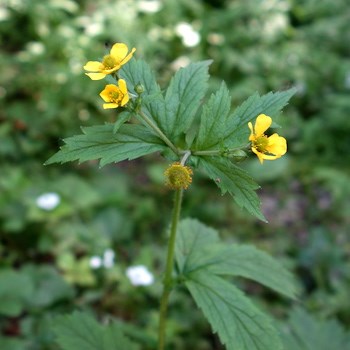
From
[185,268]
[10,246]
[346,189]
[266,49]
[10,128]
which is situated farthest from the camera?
[266,49]

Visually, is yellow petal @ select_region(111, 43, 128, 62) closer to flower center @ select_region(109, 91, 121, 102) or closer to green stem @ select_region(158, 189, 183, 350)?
flower center @ select_region(109, 91, 121, 102)

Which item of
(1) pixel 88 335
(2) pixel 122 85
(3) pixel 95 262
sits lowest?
(3) pixel 95 262

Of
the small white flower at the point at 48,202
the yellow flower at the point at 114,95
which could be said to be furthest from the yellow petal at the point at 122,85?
the small white flower at the point at 48,202

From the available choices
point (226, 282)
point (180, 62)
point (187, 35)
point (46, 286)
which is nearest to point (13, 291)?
point (46, 286)

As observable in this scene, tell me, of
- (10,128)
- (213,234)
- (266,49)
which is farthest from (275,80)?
(213,234)

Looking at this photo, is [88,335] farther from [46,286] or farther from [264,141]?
[46,286]

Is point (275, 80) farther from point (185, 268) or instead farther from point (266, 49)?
point (185, 268)
